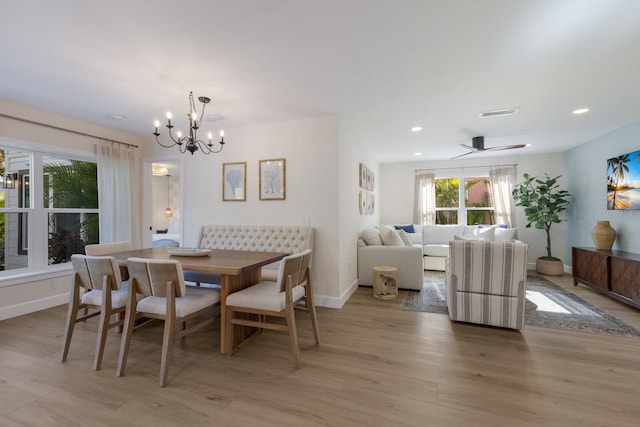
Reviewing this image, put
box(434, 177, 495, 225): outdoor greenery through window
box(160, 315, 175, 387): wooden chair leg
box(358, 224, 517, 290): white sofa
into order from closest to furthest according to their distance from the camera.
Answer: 1. box(160, 315, 175, 387): wooden chair leg
2. box(358, 224, 517, 290): white sofa
3. box(434, 177, 495, 225): outdoor greenery through window

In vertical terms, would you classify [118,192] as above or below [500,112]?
below

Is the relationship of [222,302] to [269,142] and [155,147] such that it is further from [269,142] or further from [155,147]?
[155,147]

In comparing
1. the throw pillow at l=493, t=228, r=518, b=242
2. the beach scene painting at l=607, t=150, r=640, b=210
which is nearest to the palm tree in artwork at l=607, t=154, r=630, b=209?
the beach scene painting at l=607, t=150, r=640, b=210

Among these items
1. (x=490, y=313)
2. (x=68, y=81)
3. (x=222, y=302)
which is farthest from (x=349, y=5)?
(x=490, y=313)

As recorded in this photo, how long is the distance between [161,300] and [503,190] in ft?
22.2

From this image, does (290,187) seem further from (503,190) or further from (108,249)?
(503,190)

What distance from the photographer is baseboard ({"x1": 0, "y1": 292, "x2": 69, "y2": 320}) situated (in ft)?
10.2

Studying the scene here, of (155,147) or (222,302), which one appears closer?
(222,302)

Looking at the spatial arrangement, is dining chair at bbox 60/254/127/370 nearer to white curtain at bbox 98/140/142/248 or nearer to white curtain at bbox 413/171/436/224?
white curtain at bbox 98/140/142/248

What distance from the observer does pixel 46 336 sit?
2.66 meters

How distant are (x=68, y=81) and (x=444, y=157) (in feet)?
20.8

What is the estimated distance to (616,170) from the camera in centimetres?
407

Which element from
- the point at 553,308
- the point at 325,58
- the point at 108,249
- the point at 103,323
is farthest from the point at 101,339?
the point at 553,308

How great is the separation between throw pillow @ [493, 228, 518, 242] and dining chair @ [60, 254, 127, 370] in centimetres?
615
